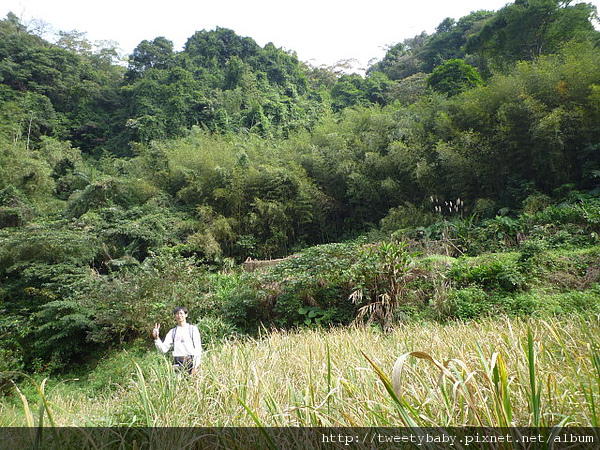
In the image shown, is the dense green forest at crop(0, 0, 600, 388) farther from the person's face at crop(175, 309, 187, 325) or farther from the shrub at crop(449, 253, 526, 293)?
the person's face at crop(175, 309, 187, 325)

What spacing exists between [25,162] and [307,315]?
14512 millimetres

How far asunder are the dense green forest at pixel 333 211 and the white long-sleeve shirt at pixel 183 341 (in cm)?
210

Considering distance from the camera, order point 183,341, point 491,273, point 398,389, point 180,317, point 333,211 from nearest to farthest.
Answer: point 398,389
point 183,341
point 180,317
point 491,273
point 333,211

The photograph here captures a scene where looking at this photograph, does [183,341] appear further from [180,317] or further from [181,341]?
[180,317]

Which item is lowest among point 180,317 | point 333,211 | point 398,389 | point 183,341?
point 183,341

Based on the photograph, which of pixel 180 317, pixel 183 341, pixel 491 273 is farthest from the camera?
pixel 491 273

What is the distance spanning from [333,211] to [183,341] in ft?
29.6

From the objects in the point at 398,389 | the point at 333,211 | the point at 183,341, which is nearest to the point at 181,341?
A: the point at 183,341

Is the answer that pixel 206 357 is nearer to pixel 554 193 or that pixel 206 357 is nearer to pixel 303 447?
pixel 303 447

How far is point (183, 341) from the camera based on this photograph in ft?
9.71

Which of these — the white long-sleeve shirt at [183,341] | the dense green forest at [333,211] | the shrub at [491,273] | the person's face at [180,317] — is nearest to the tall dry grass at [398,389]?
the white long-sleeve shirt at [183,341]

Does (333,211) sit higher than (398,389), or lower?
higher

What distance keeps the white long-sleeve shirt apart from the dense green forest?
6.90 ft

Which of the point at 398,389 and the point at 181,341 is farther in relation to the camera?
the point at 181,341
